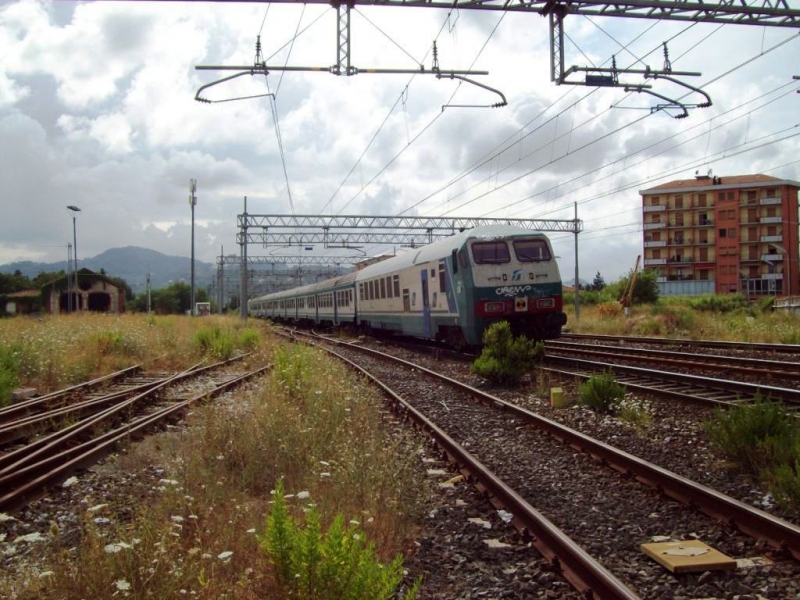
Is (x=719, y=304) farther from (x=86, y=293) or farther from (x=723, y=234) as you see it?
(x=86, y=293)

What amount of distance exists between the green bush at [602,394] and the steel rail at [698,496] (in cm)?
176

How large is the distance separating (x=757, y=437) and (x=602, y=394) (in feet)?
10.8

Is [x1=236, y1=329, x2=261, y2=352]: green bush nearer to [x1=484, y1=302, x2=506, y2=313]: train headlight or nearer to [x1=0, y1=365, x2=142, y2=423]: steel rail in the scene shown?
[x1=0, y1=365, x2=142, y2=423]: steel rail

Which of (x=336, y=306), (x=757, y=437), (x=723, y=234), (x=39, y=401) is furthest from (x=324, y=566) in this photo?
(x=723, y=234)

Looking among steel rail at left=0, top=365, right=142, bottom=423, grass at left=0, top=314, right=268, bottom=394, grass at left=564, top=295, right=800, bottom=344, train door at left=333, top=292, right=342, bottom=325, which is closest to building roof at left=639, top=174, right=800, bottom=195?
grass at left=564, top=295, right=800, bottom=344

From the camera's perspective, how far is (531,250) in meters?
16.6

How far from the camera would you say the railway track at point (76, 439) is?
6012 mm

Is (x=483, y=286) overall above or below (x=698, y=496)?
above

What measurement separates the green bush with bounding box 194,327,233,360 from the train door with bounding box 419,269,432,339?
243 inches

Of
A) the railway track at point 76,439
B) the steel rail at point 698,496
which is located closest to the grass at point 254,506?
the railway track at point 76,439

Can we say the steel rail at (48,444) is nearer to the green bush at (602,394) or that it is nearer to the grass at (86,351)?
the grass at (86,351)

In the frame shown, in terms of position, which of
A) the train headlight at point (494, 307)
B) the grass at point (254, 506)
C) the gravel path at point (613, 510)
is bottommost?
the gravel path at point (613, 510)

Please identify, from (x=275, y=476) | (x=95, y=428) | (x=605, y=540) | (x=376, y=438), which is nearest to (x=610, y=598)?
(x=605, y=540)

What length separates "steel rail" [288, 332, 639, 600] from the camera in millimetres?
3740
